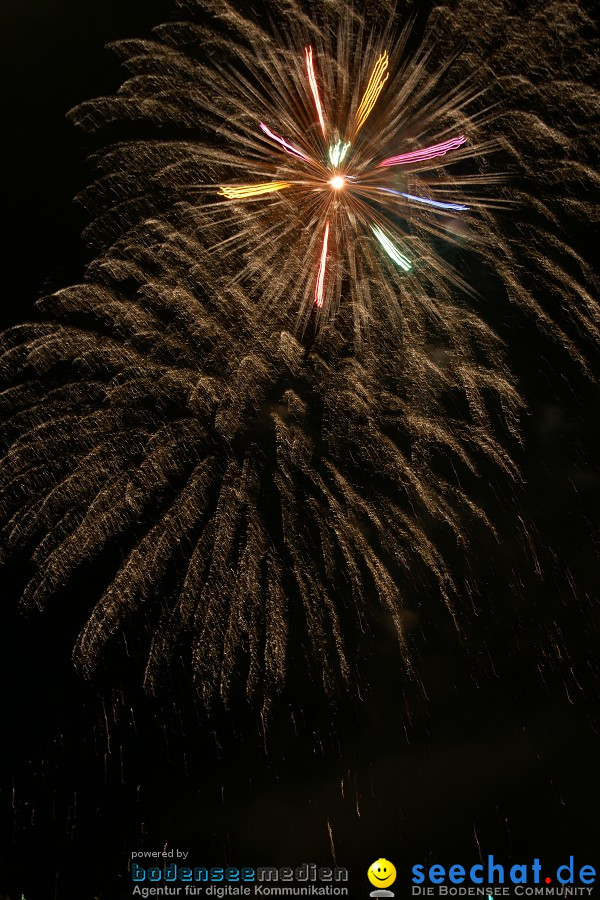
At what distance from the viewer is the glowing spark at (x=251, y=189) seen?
391 inches

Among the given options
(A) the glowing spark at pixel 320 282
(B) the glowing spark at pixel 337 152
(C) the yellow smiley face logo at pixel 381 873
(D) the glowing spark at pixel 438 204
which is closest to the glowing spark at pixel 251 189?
(B) the glowing spark at pixel 337 152

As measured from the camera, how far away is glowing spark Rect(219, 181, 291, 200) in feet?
32.6

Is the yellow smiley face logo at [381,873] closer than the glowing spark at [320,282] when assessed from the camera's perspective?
No

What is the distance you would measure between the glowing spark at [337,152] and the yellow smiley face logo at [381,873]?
23.4 metres

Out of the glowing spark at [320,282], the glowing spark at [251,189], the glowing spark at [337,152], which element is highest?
the glowing spark at [251,189]

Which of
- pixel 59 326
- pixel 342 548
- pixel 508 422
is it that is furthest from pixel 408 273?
pixel 59 326

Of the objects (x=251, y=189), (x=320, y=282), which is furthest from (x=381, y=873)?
(x=251, y=189)

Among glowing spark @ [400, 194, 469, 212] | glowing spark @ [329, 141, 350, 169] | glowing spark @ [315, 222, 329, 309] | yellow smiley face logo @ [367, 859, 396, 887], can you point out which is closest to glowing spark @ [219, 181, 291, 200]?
glowing spark @ [329, 141, 350, 169]

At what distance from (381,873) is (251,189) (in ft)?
84.0

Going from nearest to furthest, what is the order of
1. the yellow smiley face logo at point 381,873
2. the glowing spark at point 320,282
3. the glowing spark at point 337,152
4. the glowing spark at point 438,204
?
the glowing spark at point 337,152
the glowing spark at point 438,204
the glowing spark at point 320,282
the yellow smiley face logo at point 381,873

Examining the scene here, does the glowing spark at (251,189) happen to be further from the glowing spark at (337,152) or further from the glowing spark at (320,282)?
the glowing spark at (320,282)

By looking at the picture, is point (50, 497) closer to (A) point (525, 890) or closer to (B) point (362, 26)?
(B) point (362, 26)

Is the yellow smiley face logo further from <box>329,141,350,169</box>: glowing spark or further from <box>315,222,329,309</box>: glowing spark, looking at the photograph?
<box>329,141,350,169</box>: glowing spark

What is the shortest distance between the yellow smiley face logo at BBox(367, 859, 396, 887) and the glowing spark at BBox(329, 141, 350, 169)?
76.9 feet
